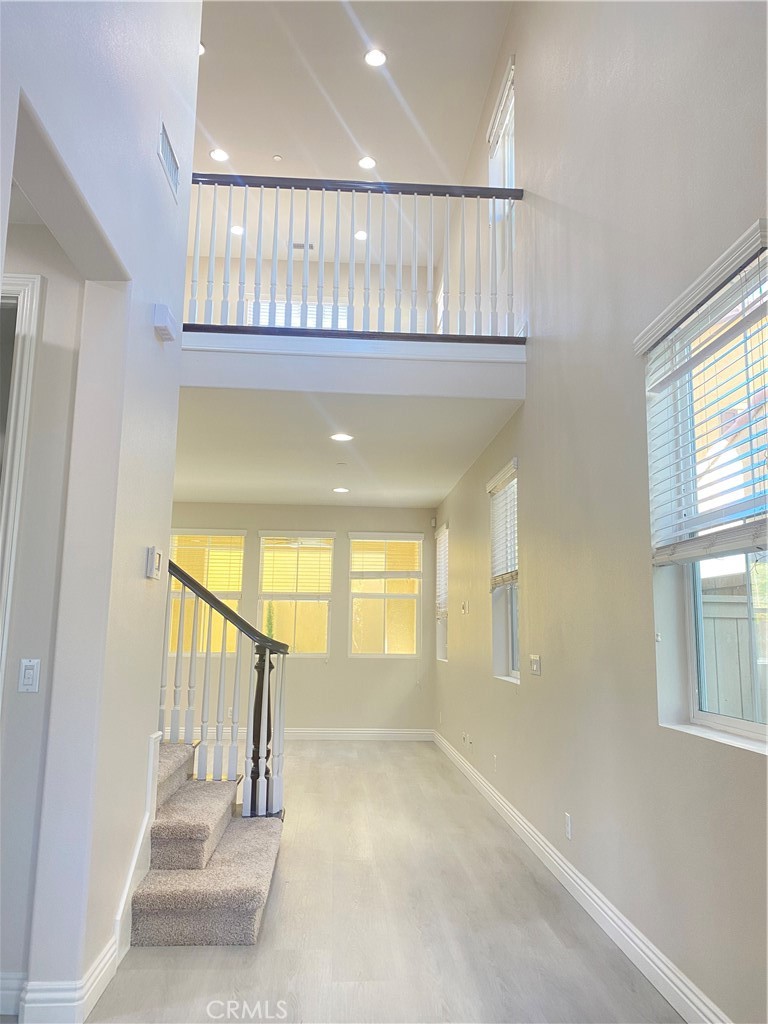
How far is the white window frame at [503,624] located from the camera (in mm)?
4996

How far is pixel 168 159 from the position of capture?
2896mm

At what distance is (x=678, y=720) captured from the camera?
246cm

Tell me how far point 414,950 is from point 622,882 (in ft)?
2.81

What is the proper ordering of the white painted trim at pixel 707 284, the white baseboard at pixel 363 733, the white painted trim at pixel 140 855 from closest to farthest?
1. the white painted trim at pixel 707 284
2. the white painted trim at pixel 140 855
3. the white baseboard at pixel 363 733

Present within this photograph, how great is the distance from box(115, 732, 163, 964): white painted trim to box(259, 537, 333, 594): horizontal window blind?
5289mm

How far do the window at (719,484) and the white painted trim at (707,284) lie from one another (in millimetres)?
28

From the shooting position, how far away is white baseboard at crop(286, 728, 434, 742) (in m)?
8.09

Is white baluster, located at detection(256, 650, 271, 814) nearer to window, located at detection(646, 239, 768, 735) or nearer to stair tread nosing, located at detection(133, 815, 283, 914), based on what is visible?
stair tread nosing, located at detection(133, 815, 283, 914)

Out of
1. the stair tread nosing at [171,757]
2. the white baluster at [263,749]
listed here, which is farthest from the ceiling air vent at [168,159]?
the stair tread nosing at [171,757]

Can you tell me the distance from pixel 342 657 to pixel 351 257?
16.7 ft

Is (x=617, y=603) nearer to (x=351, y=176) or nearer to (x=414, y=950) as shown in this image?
(x=414, y=950)

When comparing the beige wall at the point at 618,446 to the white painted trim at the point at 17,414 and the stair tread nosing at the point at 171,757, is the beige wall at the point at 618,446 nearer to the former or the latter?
the stair tread nosing at the point at 171,757

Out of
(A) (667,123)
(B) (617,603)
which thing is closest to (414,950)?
(B) (617,603)

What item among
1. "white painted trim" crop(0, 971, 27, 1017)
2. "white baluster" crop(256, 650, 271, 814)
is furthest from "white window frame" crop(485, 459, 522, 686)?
"white painted trim" crop(0, 971, 27, 1017)
